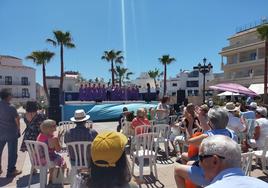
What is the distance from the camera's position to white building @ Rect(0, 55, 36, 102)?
55.0m

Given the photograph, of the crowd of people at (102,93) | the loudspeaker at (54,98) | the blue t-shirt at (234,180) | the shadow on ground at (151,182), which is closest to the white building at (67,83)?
the crowd of people at (102,93)

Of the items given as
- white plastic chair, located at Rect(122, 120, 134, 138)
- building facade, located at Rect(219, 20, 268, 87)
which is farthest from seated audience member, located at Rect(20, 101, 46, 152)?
building facade, located at Rect(219, 20, 268, 87)

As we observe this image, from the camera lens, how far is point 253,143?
6.71 metres

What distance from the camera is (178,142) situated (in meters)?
7.21

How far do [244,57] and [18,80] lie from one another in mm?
41239

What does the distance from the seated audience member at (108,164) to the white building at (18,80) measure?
56550mm

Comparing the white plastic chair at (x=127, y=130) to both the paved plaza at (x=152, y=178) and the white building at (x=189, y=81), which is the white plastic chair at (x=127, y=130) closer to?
the paved plaza at (x=152, y=178)

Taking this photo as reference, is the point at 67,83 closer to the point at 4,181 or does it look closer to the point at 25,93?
the point at 25,93

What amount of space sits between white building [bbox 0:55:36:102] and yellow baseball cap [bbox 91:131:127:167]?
56539mm

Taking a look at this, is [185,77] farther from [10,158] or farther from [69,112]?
[10,158]

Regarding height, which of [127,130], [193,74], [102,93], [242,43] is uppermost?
[242,43]

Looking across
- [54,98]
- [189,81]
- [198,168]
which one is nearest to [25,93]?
[54,98]

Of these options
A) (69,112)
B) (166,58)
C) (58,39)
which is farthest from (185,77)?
(69,112)

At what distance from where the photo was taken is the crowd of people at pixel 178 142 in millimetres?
1964
